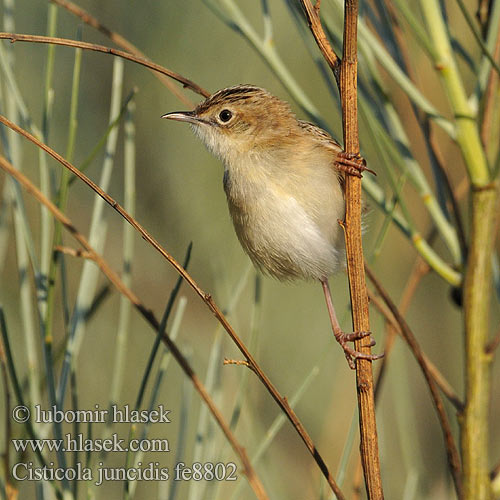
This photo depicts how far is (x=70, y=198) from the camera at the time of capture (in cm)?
438

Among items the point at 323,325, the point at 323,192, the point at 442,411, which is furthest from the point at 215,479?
the point at 323,325

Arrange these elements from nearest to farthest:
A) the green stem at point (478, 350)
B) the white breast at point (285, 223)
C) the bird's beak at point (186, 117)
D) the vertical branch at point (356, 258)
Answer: the vertical branch at point (356, 258)
the green stem at point (478, 350)
the white breast at point (285, 223)
the bird's beak at point (186, 117)

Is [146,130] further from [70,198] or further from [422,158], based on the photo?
[422,158]

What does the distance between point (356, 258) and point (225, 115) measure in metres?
1.58

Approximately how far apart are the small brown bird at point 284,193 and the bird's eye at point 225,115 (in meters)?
0.04

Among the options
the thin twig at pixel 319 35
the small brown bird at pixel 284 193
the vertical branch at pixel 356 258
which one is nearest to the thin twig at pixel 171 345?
the vertical branch at pixel 356 258

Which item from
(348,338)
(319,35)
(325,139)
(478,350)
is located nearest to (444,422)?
(478,350)

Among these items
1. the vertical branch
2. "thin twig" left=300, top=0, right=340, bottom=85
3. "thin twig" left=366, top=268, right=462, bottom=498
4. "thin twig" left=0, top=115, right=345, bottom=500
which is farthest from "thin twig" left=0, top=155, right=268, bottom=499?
"thin twig" left=300, top=0, right=340, bottom=85

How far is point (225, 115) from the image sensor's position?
10.6 feet

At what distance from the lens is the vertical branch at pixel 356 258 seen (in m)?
1.69

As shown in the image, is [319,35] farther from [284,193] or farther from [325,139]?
[325,139]

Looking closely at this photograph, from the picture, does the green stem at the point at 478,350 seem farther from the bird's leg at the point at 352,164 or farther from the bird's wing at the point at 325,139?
the bird's wing at the point at 325,139

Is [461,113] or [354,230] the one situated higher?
[461,113]

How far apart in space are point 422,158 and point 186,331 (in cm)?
169
